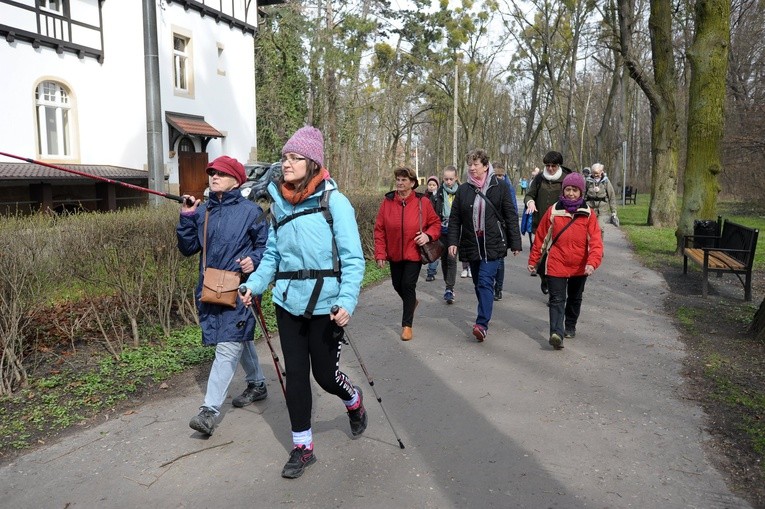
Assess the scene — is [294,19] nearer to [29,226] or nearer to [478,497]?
[29,226]

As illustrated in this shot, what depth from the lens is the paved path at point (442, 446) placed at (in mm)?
3621

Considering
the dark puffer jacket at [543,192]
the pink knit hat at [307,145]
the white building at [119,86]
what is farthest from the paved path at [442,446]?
the white building at [119,86]

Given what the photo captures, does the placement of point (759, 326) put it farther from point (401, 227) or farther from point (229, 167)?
point (229, 167)

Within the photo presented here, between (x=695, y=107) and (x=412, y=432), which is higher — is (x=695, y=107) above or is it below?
above

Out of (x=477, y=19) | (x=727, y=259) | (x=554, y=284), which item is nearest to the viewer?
(x=554, y=284)

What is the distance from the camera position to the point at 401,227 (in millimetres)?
7094

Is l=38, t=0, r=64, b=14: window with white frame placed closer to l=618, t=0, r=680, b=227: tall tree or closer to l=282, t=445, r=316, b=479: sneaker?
l=618, t=0, r=680, b=227: tall tree

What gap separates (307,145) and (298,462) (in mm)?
1822

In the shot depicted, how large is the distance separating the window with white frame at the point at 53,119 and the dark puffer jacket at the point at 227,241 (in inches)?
723

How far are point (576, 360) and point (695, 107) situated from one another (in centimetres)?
869

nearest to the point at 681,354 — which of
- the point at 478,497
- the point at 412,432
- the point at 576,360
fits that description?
the point at 576,360

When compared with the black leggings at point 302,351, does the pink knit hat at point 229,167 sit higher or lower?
higher

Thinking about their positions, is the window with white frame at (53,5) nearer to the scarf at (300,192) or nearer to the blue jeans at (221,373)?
the blue jeans at (221,373)

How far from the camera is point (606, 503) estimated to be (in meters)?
3.50
